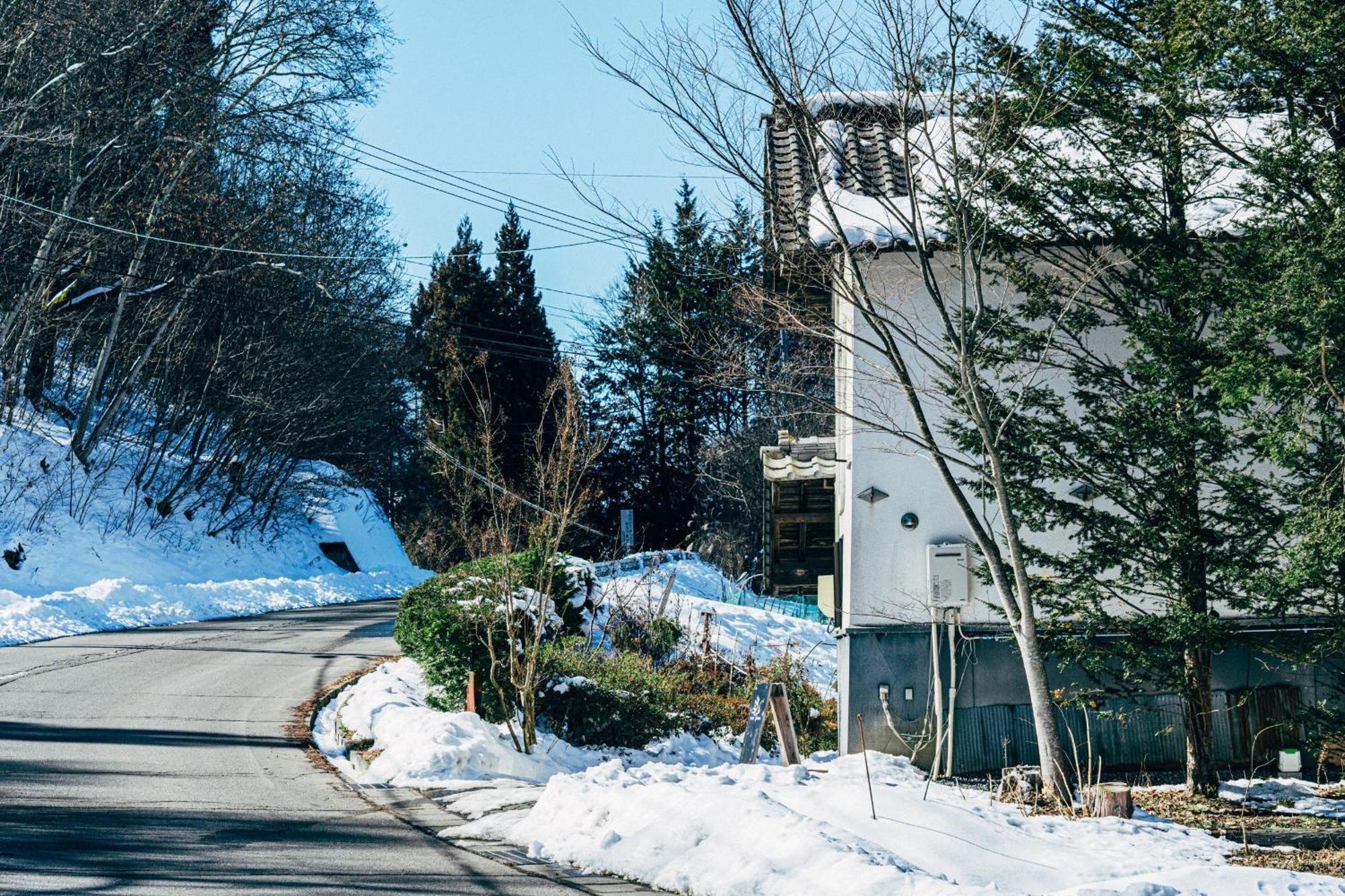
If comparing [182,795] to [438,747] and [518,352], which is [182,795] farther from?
[518,352]

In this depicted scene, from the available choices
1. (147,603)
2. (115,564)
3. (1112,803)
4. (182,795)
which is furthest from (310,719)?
(115,564)

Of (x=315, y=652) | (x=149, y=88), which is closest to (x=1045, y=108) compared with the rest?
(x=315, y=652)

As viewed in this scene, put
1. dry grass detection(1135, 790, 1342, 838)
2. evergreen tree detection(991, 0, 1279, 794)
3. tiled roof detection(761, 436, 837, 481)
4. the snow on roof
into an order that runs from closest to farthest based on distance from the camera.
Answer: dry grass detection(1135, 790, 1342, 838), the snow on roof, evergreen tree detection(991, 0, 1279, 794), tiled roof detection(761, 436, 837, 481)

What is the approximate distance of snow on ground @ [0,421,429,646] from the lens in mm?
22672

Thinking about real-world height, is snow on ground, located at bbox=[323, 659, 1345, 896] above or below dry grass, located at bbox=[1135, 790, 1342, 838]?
above

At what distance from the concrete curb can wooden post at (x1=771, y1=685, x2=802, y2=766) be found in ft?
11.6

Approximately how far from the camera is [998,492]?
10.3 metres

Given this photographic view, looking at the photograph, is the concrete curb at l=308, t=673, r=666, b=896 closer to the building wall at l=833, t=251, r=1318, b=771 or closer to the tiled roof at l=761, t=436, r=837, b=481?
the building wall at l=833, t=251, r=1318, b=771

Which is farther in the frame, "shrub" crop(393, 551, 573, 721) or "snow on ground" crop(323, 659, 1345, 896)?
"shrub" crop(393, 551, 573, 721)

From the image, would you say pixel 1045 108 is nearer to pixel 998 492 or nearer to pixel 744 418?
pixel 998 492

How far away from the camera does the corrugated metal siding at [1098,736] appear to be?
44.6ft

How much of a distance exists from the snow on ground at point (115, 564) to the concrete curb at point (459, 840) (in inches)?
459

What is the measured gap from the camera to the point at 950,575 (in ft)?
44.9

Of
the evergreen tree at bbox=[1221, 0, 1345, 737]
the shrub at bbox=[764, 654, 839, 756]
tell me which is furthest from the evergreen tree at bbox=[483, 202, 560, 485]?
the evergreen tree at bbox=[1221, 0, 1345, 737]
